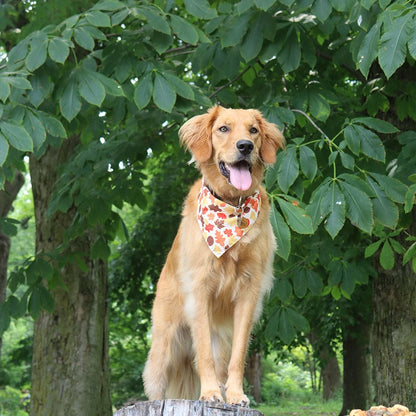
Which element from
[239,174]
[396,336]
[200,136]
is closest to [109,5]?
[200,136]

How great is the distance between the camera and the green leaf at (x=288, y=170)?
452 centimetres

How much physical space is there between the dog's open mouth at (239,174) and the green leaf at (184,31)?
116cm

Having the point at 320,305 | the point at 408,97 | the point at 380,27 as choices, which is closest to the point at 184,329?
the point at 380,27

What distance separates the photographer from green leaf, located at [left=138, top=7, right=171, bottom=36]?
196 inches

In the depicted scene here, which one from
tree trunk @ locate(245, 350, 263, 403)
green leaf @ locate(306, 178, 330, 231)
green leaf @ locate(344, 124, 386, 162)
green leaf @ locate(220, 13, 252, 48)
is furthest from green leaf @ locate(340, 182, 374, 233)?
tree trunk @ locate(245, 350, 263, 403)

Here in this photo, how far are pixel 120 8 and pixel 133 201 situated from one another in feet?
8.19

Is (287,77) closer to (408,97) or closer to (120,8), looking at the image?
(408,97)

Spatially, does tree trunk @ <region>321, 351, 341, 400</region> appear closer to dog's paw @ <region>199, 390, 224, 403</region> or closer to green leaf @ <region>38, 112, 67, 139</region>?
green leaf @ <region>38, 112, 67, 139</region>

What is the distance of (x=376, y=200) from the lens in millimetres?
4570

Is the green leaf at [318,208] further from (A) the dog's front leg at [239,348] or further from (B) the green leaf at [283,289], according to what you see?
(B) the green leaf at [283,289]

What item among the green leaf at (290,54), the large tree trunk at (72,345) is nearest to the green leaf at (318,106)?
the green leaf at (290,54)

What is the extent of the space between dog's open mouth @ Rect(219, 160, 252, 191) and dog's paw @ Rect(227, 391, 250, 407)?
118 centimetres

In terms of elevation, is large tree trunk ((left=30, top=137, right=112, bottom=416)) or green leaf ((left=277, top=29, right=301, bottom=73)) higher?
green leaf ((left=277, top=29, right=301, bottom=73))

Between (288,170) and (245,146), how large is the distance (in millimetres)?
552
